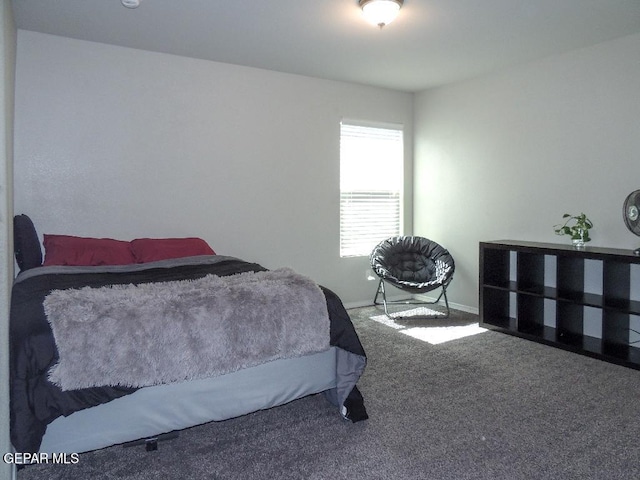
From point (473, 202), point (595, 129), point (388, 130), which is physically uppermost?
point (388, 130)

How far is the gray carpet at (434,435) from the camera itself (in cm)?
210

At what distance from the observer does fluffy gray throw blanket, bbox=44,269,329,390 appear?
6.41 ft

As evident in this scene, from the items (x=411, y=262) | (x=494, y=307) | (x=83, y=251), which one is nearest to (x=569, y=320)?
(x=494, y=307)

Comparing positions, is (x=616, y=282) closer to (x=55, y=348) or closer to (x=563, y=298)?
(x=563, y=298)

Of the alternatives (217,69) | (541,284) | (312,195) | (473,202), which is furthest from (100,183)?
(541,284)

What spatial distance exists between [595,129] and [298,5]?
2.66m

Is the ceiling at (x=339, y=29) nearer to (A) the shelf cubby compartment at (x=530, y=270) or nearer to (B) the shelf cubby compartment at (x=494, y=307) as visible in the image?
(A) the shelf cubby compartment at (x=530, y=270)

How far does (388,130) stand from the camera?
18.2ft

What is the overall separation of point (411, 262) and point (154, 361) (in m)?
3.56

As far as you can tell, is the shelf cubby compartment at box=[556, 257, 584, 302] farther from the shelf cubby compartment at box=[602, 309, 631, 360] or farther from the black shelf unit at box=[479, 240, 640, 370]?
the shelf cubby compartment at box=[602, 309, 631, 360]

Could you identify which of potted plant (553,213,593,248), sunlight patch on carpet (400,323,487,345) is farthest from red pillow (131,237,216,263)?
potted plant (553,213,593,248)

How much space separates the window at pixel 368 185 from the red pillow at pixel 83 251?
2.43m

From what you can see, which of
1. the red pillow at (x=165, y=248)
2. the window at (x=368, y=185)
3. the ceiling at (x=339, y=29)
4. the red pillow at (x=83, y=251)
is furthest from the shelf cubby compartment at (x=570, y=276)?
the red pillow at (x=83, y=251)

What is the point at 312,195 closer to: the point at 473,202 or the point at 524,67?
the point at 473,202
